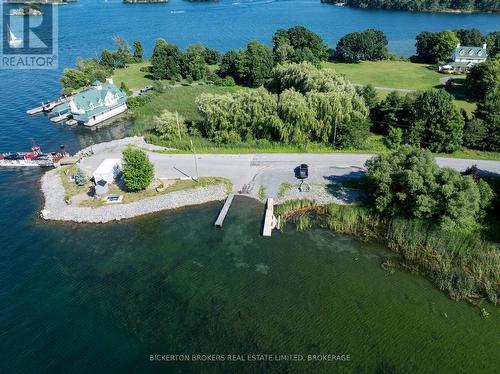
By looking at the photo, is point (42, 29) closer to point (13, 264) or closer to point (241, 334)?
point (13, 264)

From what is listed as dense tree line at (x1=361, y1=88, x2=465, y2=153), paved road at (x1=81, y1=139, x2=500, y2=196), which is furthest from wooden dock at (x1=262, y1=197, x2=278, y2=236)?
dense tree line at (x1=361, y1=88, x2=465, y2=153)

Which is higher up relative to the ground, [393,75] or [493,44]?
[493,44]

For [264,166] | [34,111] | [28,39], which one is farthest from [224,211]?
[28,39]

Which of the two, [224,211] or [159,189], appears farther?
[159,189]

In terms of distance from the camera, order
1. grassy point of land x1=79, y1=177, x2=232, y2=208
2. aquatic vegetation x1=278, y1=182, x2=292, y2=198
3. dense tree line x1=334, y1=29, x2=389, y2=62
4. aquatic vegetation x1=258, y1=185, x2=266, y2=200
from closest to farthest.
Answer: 1. grassy point of land x1=79, y1=177, x2=232, y2=208
2. aquatic vegetation x1=278, y1=182, x2=292, y2=198
3. aquatic vegetation x1=258, y1=185, x2=266, y2=200
4. dense tree line x1=334, y1=29, x2=389, y2=62

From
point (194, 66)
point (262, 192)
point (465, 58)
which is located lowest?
point (262, 192)

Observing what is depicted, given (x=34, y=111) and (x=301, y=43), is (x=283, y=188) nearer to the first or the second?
(x=34, y=111)

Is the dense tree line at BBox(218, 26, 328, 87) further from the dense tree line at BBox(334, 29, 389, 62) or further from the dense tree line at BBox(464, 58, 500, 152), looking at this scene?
the dense tree line at BBox(464, 58, 500, 152)
